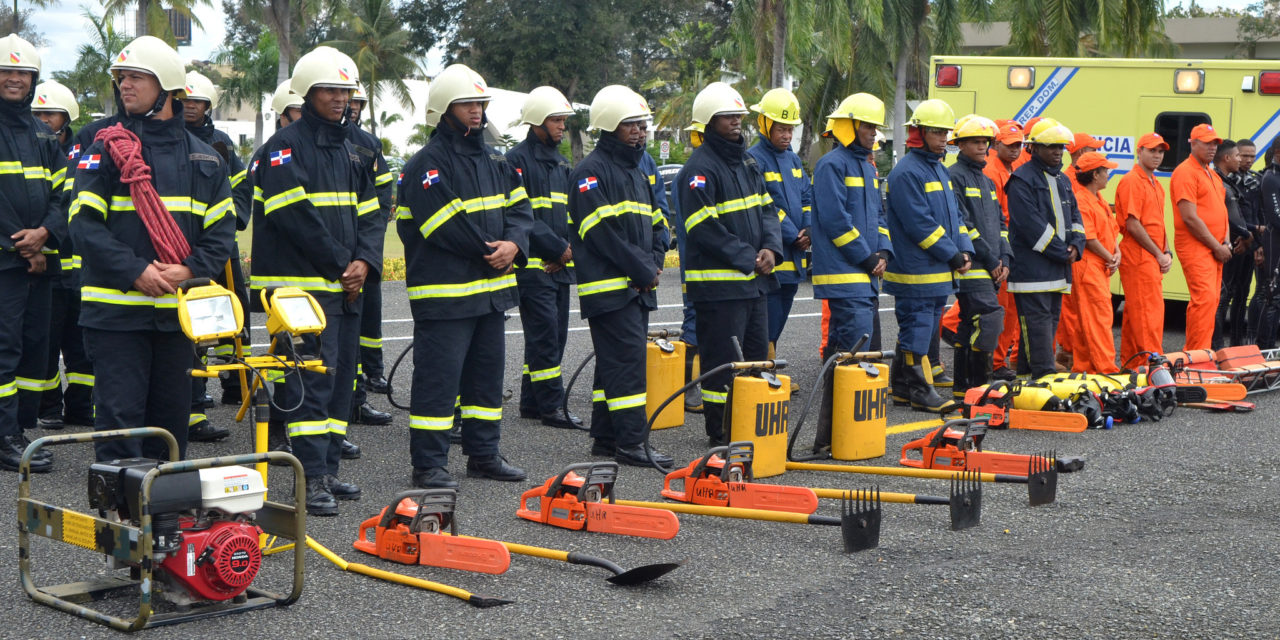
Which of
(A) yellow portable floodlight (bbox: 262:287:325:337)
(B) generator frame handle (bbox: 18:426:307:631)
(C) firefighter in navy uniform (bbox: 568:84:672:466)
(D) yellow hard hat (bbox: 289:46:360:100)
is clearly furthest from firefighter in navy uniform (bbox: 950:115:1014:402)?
(B) generator frame handle (bbox: 18:426:307:631)

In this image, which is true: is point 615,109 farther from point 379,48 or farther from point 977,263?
point 379,48

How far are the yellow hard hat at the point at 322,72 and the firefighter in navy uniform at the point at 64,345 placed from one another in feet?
8.96

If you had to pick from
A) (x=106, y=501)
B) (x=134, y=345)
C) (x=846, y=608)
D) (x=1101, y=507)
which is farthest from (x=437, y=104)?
(x=1101, y=507)

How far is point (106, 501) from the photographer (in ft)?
16.6

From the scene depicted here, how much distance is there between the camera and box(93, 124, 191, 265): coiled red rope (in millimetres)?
6211

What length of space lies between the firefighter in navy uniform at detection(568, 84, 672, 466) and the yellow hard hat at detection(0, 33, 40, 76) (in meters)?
3.13

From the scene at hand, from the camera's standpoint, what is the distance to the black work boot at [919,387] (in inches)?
401

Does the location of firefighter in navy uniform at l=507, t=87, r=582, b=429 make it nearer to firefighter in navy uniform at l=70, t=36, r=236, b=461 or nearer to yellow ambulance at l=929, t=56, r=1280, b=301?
firefighter in navy uniform at l=70, t=36, r=236, b=461

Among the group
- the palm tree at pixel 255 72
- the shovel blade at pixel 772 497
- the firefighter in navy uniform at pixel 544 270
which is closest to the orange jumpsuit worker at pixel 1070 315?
the firefighter in navy uniform at pixel 544 270

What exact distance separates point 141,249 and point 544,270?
348 centimetres

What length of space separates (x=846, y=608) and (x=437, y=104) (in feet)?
12.0

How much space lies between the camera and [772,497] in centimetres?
666

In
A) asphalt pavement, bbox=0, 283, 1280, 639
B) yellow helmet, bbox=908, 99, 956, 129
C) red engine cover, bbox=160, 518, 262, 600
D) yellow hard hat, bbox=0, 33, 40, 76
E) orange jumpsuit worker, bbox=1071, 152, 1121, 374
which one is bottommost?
asphalt pavement, bbox=0, 283, 1280, 639

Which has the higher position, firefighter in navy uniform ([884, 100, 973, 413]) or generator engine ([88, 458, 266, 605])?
firefighter in navy uniform ([884, 100, 973, 413])
